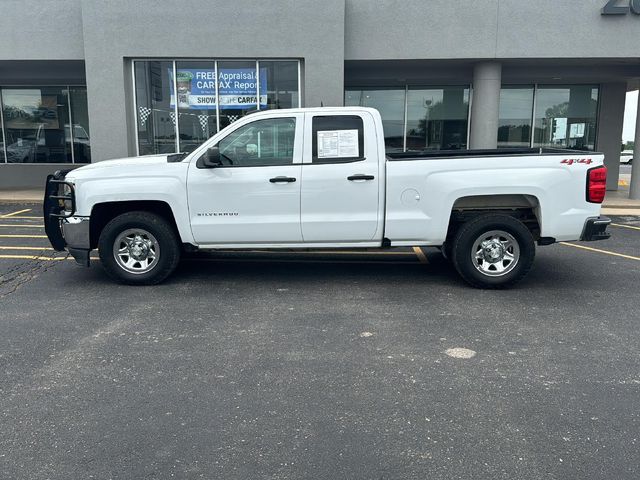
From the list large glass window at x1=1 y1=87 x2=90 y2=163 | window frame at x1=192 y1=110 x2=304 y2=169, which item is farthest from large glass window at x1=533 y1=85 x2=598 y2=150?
large glass window at x1=1 y1=87 x2=90 y2=163

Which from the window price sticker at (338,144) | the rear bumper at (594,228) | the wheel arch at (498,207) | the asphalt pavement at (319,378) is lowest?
the asphalt pavement at (319,378)

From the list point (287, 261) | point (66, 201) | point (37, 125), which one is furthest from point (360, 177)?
point (37, 125)

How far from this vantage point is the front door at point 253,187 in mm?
6617

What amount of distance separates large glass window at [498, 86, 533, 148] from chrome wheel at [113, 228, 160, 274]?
521 inches

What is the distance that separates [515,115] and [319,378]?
15.1 metres

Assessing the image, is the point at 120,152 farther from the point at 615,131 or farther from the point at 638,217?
the point at 615,131

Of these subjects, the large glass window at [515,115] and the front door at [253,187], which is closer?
the front door at [253,187]

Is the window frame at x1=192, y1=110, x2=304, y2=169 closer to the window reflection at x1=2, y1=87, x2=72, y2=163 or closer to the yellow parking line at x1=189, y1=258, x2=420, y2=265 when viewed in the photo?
the yellow parking line at x1=189, y1=258, x2=420, y2=265

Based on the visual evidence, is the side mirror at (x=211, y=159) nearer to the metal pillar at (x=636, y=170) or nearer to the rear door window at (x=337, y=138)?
the rear door window at (x=337, y=138)

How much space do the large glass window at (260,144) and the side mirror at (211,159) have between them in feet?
0.65

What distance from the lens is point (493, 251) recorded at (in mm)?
6773

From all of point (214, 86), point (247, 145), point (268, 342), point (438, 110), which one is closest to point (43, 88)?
point (214, 86)

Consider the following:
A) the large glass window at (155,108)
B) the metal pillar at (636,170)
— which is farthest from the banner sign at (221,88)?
the metal pillar at (636,170)

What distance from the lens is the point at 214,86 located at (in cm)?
1400
